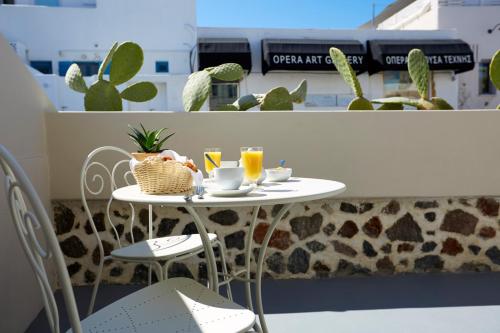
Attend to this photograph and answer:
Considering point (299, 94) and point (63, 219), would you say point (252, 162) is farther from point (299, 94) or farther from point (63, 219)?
point (299, 94)

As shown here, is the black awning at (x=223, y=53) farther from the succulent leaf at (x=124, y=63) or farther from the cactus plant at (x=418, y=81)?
the succulent leaf at (x=124, y=63)

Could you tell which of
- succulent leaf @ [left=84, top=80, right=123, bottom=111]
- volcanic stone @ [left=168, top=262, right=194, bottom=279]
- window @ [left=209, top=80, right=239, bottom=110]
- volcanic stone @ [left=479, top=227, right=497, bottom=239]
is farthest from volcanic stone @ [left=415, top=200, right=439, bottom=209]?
window @ [left=209, top=80, right=239, bottom=110]

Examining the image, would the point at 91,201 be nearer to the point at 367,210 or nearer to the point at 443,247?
the point at 367,210

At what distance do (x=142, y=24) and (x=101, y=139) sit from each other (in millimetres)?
→ 7177

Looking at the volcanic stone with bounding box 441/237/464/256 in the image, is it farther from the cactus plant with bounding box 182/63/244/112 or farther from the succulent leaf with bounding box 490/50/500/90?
the cactus plant with bounding box 182/63/244/112

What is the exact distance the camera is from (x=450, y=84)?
32.9 feet

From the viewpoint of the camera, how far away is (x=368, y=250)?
2.71 meters

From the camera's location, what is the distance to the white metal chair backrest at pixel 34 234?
31.8 inches

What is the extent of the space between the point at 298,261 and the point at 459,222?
1060 millimetres

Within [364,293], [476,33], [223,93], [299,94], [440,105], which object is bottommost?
[364,293]

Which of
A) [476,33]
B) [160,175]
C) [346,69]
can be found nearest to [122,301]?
[160,175]

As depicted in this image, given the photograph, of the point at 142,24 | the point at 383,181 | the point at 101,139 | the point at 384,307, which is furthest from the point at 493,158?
the point at 142,24

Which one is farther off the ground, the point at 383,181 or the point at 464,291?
the point at 383,181

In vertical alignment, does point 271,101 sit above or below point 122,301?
above
